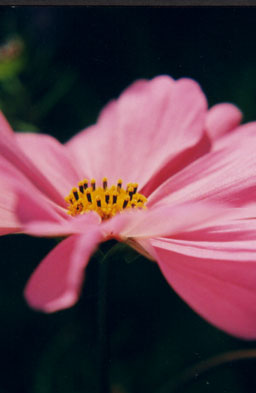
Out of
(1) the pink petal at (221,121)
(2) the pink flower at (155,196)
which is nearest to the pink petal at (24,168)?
(2) the pink flower at (155,196)

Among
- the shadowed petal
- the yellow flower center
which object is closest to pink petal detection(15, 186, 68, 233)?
the shadowed petal

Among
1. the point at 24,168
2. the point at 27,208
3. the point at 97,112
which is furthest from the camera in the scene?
the point at 97,112

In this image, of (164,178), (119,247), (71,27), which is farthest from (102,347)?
(71,27)

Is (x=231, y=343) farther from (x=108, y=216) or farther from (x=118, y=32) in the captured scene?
(x=118, y=32)

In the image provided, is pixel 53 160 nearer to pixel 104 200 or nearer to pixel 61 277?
pixel 104 200

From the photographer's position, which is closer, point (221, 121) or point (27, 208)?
point (27, 208)

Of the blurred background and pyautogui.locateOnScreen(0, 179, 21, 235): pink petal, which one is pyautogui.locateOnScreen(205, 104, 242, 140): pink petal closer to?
the blurred background

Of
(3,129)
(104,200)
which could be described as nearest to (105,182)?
(104,200)
